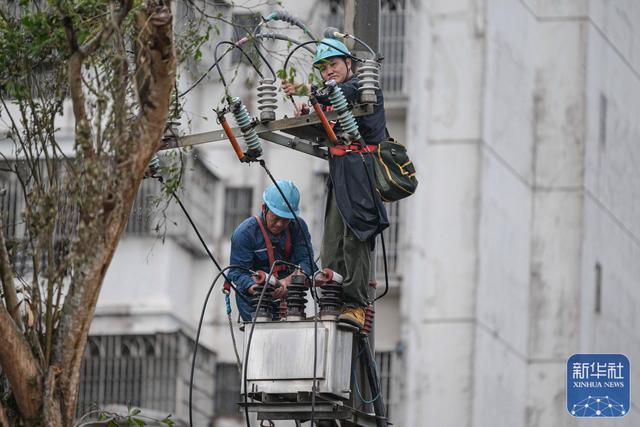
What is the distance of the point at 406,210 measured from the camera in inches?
1438

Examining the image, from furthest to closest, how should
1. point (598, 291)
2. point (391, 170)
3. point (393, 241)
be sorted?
point (598, 291), point (393, 241), point (391, 170)

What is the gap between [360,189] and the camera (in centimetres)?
1686

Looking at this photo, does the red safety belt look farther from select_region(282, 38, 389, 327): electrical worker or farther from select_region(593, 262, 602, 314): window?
select_region(593, 262, 602, 314): window

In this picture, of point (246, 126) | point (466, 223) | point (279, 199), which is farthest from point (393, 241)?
point (246, 126)

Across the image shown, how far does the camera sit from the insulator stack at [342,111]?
16.2m

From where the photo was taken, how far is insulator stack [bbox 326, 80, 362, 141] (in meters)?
16.2

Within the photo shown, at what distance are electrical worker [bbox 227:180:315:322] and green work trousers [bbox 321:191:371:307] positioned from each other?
218 mm

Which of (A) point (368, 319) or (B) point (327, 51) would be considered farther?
(B) point (327, 51)

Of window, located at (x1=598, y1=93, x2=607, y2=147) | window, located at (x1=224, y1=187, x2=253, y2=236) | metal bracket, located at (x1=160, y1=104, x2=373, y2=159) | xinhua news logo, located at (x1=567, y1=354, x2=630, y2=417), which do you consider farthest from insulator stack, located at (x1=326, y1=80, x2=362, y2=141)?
window, located at (x1=598, y1=93, x2=607, y2=147)

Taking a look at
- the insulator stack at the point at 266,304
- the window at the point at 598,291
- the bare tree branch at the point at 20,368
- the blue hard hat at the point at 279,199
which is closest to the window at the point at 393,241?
the window at the point at 598,291

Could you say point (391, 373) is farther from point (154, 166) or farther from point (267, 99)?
point (267, 99)

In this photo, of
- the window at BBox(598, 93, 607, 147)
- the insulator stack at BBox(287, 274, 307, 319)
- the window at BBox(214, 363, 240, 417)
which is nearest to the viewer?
the insulator stack at BBox(287, 274, 307, 319)

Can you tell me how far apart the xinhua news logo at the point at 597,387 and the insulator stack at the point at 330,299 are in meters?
2.23

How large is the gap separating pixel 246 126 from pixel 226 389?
1999cm
